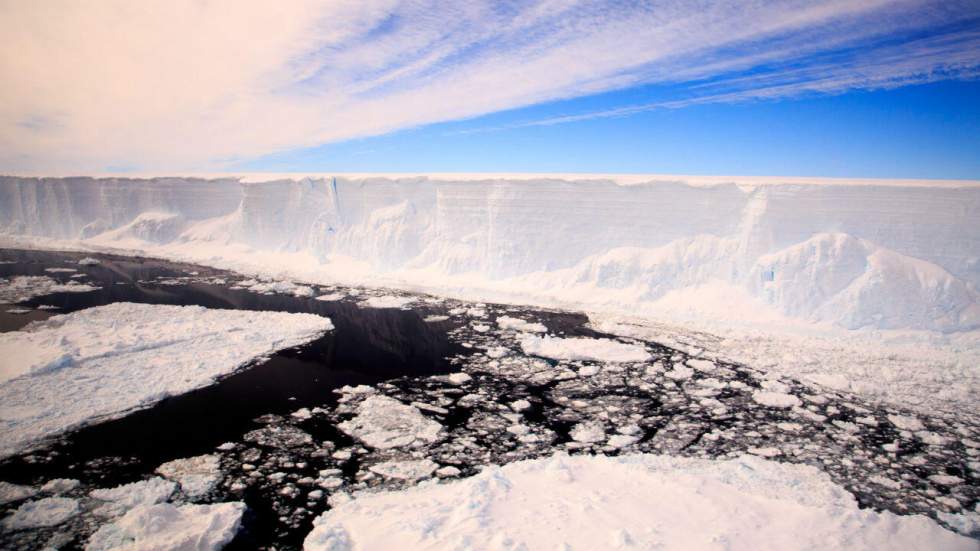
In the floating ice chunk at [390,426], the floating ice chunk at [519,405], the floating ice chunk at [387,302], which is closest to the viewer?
the floating ice chunk at [390,426]

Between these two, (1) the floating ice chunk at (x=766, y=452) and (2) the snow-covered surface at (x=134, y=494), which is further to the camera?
(1) the floating ice chunk at (x=766, y=452)

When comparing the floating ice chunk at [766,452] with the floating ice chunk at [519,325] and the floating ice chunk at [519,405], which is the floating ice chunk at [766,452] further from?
the floating ice chunk at [519,325]

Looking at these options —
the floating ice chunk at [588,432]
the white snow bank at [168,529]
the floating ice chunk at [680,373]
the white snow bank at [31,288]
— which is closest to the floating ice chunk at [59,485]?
the white snow bank at [168,529]

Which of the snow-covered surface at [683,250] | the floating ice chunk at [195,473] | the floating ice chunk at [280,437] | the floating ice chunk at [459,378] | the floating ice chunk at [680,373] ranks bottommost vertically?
the floating ice chunk at [195,473]

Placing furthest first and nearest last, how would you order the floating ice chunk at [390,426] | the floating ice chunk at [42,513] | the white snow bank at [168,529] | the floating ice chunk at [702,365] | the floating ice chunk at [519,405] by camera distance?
the floating ice chunk at [702,365], the floating ice chunk at [519,405], the floating ice chunk at [390,426], the floating ice chunk at [42,513], the white snow bank at [168,529]

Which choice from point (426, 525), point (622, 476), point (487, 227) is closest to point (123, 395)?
point (426, 525)

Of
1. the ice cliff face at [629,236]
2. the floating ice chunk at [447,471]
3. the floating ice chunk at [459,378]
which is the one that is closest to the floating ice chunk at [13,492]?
the floating ice chunk at [447,471]

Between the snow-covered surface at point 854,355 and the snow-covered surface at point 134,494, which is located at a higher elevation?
the snow-covered surface at point 854,355
